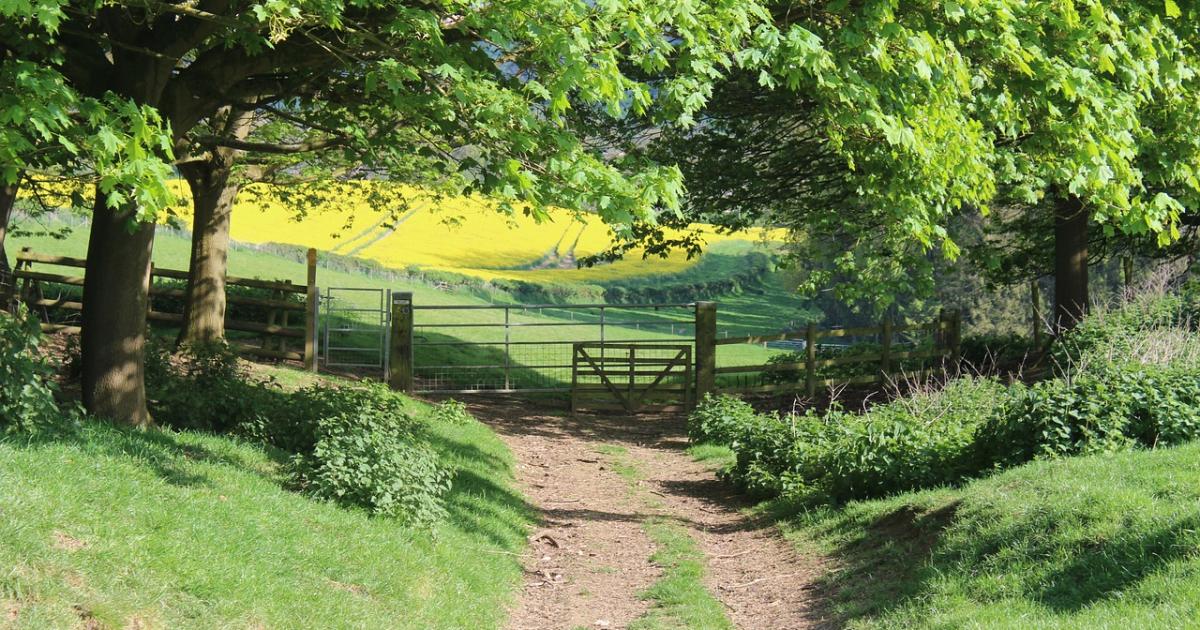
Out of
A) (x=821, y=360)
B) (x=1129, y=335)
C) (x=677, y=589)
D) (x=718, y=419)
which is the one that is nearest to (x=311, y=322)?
(x=718, y=419)

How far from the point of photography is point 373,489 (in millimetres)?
8438

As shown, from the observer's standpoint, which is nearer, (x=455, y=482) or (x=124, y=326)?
(x=124, y=326)

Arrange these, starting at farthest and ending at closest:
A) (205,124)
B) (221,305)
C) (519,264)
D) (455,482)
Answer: (519,264)
(221,305)
(205,124)
(455,482)

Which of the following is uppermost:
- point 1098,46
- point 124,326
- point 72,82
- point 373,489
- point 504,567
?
point 1098,46

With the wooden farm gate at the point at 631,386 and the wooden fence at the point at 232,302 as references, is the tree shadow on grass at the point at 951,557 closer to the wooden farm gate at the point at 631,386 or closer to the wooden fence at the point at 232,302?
the wooden farm gate at the point at 631,386

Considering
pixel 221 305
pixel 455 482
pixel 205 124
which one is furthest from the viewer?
pixel 221 305

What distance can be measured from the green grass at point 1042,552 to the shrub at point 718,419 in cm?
526

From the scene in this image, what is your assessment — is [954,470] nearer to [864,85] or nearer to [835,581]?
[835,581]

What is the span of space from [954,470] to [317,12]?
6.99 meters

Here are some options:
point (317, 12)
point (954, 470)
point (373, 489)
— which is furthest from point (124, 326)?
point (954, 470)

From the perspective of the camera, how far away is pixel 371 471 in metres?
8.59

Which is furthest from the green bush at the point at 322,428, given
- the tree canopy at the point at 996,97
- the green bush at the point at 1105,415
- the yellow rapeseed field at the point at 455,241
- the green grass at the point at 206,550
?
the yellow rapeseed field at the point at 455,241

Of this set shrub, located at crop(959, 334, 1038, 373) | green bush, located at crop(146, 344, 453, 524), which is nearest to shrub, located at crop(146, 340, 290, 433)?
green bush, located at crop(146, 344, 453, 524)

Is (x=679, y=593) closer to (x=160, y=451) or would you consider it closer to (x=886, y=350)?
(x=160, y=451)
